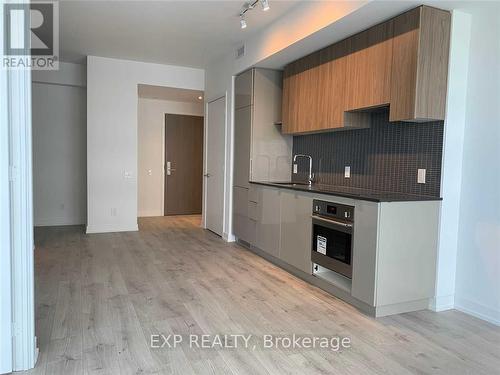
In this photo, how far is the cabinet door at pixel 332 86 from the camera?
3.54 metres

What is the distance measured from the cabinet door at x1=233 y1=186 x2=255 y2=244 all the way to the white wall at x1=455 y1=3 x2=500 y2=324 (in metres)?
2.48

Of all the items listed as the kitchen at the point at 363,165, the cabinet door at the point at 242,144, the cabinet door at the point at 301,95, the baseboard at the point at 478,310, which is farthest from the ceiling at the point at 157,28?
the baseboard at the point at 478,310

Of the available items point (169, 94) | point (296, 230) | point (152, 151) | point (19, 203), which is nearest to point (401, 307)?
point (296, 230)

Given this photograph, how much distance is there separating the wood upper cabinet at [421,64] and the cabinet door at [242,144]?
7.62 feet

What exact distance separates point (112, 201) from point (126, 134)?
112cm

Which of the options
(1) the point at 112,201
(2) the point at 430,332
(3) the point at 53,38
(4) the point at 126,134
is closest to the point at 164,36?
(3) the point at 53,38

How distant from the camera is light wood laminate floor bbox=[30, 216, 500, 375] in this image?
212 centimetres

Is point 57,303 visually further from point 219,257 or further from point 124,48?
point 124,48

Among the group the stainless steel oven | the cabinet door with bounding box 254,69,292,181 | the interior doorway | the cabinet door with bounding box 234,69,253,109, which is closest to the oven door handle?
the stainless steel oven

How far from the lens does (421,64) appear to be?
275cm

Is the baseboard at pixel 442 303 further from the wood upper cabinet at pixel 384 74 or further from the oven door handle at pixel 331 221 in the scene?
the wood upper cabinet at pixel 384 74

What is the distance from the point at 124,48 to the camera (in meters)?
5.29

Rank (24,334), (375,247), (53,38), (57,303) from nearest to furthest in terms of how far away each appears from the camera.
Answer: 1. (24,334)
2. (375,247)
3. (57,303)
4. (53,38)

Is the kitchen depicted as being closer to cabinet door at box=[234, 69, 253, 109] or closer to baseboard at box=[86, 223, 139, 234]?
cabinet door at box=[234, 69, 253, 109]
